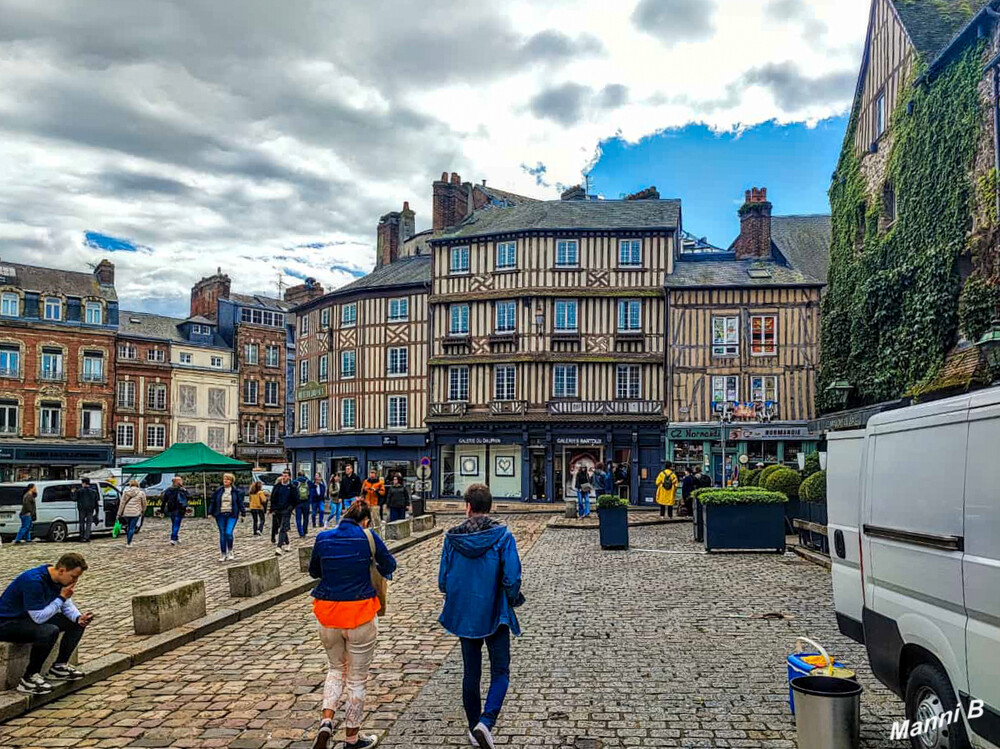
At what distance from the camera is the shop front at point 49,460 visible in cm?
4169

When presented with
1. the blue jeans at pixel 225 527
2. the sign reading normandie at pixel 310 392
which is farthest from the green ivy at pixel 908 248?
the sign reading normandie at pixel 310 392

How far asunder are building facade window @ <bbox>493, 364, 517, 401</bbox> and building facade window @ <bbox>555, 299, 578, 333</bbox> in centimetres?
256

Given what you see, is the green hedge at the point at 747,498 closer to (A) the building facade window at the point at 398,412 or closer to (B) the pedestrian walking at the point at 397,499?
(B) the pedestrian walking at the point at 397,499

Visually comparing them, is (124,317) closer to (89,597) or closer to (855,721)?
(89,597)

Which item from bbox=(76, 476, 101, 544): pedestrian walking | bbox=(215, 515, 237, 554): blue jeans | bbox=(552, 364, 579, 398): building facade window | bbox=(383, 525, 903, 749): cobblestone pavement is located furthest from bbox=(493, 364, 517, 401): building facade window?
bbox=(383, 525, 903, 749): cobblestone pavement

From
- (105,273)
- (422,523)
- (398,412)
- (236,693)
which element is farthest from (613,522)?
(105,273)

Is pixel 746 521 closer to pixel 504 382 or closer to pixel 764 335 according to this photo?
pixel 764 335

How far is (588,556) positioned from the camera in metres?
14.6

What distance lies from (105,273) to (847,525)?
1931 inches

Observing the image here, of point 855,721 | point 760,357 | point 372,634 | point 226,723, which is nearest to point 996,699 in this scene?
point 855,721

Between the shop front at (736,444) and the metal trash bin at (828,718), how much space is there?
26510mm

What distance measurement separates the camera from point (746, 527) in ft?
46.9

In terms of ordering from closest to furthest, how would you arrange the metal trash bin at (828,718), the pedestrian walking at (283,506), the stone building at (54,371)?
the metal trash bin at (828,718) < the pedestrian walking at (283,506) < the stone building at (54,371)

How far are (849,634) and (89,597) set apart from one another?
9.50 meters
